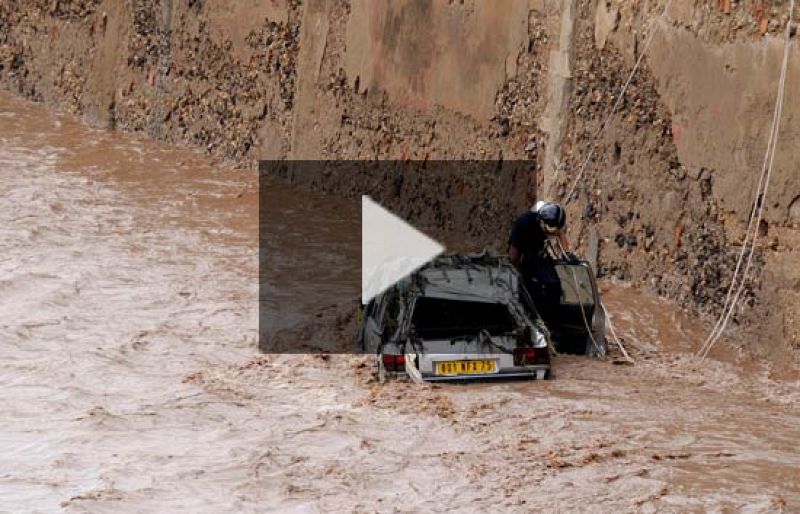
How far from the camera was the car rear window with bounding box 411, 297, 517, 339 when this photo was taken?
11.7 m

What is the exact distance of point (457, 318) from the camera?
→ 464 inches

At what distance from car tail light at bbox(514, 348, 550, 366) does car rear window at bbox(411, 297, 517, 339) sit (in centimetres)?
20

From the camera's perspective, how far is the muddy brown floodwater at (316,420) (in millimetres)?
9703

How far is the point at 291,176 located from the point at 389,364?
363 inches

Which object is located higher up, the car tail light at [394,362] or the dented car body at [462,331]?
the dented car body at [462,331]

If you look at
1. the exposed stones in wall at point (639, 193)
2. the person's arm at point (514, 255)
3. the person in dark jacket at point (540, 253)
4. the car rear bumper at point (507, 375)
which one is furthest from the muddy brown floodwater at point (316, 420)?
the person's arm at point (514, 255)

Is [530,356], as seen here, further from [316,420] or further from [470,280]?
[316,420]

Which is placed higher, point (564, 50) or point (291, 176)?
point (564, 50)

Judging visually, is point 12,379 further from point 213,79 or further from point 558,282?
point 213,79

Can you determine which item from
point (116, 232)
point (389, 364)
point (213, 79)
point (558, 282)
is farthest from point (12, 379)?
point (213, 79)

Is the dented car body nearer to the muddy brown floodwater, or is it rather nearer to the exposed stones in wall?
the muddy brown floodwater

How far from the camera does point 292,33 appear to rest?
66.9 ft
